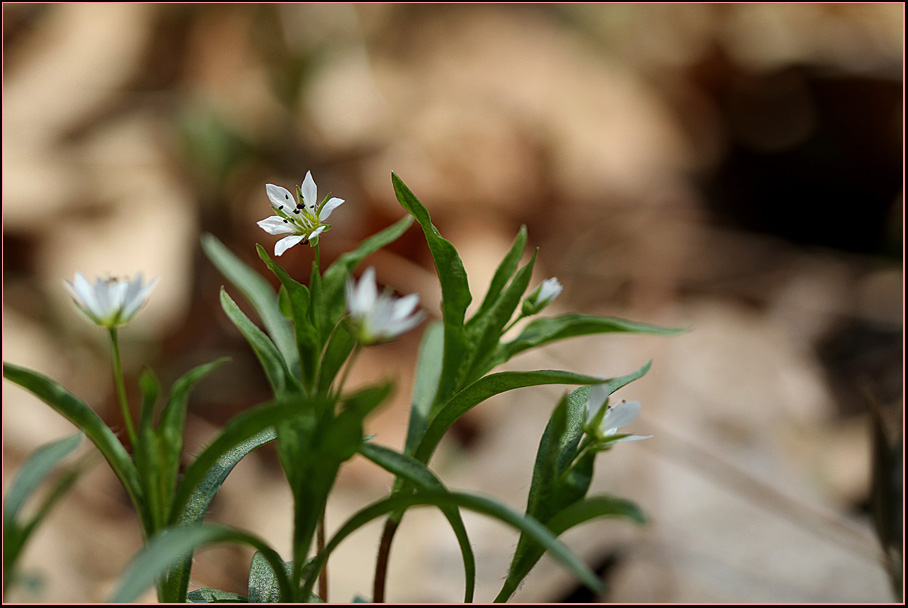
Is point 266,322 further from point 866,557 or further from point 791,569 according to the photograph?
point 866,557

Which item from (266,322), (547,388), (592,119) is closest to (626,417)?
(266,322)

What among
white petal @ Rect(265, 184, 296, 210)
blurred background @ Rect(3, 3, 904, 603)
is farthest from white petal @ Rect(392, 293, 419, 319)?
blurred background @ Rect(3, 3, 904, 603)

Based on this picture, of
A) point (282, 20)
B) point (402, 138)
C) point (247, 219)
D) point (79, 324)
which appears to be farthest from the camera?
point (282, 20)

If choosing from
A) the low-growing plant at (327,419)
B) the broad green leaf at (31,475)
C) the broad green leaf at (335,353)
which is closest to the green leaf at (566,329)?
the low-growing plant at (327,419)

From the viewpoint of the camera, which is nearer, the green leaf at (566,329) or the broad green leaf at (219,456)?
the broad green leaf at (219,456)

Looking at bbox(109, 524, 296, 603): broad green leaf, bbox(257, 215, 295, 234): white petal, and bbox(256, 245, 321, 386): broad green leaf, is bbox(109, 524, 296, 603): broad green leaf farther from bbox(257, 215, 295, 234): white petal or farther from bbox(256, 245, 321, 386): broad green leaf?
bbox(257, 215, 295, 234): white petal

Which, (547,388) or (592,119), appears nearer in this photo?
(547,388)

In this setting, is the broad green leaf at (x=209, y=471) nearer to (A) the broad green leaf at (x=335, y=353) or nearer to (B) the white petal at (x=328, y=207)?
(A) the broad green leaf at (x=335, y=353)

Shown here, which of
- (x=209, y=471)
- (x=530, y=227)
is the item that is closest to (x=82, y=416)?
(x=209, y=471)
